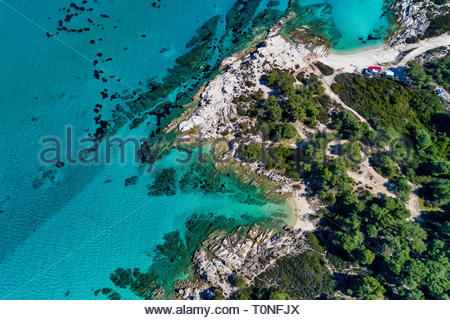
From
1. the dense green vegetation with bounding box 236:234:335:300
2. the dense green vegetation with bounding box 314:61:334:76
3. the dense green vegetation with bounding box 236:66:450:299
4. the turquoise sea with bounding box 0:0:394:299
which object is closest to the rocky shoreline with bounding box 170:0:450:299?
the dense green vegetation with bounding box 314:61:334:76

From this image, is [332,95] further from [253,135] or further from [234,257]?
[234,257]

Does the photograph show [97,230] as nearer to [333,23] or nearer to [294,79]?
[294,79]

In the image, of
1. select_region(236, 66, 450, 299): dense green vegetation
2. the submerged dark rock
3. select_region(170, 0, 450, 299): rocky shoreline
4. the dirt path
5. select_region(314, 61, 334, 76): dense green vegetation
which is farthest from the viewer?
select_region(314, 61, 334, 76): dense green vegetation

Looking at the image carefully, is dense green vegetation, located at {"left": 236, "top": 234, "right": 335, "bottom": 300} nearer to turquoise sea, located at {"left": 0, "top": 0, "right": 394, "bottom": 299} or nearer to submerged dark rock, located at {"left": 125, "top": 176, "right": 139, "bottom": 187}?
turquoise sea, located at {"left": 0, "top": 0, "right": 394, "bottom": 299}

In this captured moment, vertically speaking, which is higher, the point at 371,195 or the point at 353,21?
the point at 353,21

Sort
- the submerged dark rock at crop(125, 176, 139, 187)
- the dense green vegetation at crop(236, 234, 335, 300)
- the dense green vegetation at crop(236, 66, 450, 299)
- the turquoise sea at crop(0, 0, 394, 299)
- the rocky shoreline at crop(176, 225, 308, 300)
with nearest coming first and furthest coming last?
the dense green vegetation at crop(236, 66, 450, 299), the dense green vegetation at crop(236, 234, 335, 300), the rocky shoreline at crop(176, 225, 308, 300), the turquoise sea at crop(0, 0, 394, 299), the submerged dark rock at crop(125, 176, 139, 187)

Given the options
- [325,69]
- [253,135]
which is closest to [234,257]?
[253,135]

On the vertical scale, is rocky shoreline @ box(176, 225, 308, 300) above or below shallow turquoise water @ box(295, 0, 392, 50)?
below

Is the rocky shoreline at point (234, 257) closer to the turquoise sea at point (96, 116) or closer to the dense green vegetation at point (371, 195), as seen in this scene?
the dense green vegetation at point (371, 195)

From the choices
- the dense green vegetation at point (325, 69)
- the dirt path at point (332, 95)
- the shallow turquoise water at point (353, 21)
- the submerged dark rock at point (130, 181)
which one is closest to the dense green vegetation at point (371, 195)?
the dirt path at point (332, 95)
